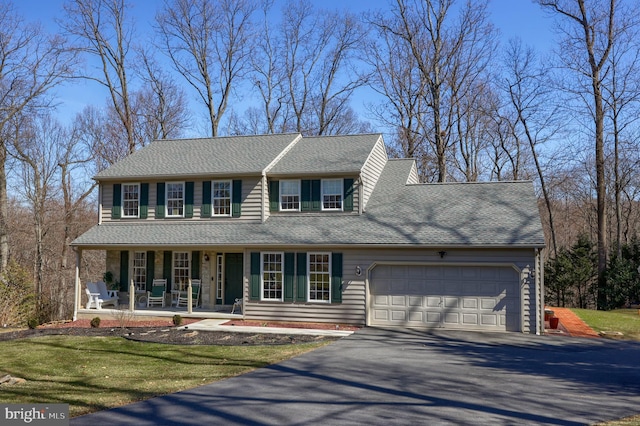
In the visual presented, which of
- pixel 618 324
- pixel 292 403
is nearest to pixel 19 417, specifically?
pixel 292 403

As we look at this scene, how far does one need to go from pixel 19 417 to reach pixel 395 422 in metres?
5.40

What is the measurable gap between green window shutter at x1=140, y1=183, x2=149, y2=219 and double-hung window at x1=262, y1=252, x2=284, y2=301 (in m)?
5.75

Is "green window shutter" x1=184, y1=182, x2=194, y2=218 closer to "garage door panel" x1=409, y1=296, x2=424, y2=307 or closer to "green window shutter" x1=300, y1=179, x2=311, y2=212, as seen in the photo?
"green window shutter" x1=300, y1=179, x2=311, y2=212

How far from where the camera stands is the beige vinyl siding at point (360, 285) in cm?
1588

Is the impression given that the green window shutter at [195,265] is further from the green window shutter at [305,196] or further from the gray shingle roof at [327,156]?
the green window shutter at [305,196]

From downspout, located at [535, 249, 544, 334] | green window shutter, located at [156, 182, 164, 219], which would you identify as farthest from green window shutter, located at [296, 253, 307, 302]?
downspout, located at [535, 249, 544, 334]

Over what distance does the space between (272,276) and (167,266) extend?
4.73 m

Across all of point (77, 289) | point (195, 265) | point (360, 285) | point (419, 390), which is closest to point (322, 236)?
point (360, 285)

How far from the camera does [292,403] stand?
28.3ft

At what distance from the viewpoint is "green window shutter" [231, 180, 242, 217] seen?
19.9 metres

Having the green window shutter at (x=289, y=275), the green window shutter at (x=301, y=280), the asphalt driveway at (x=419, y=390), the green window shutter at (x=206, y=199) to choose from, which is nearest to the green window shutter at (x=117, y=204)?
the green window shutter at (x=206, y=199)

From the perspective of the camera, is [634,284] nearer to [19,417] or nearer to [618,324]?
[618,324]

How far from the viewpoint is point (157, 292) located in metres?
20.3

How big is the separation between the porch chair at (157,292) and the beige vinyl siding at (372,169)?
7.90 meters
